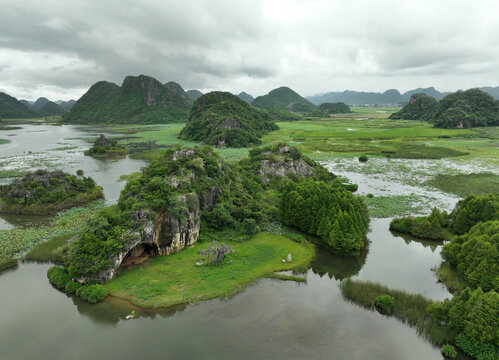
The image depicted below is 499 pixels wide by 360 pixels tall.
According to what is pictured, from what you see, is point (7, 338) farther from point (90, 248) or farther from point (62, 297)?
point (90, 248)

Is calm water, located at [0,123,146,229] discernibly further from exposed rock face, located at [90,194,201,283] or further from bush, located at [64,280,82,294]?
exposed rock face, located at [90,194,201,283]

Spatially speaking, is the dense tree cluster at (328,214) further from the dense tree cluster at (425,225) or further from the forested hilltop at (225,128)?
the forested hilltop at (225,128)

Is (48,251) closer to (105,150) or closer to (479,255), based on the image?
(479,255)

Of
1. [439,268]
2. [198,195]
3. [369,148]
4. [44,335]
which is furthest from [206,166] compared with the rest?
[369,148]

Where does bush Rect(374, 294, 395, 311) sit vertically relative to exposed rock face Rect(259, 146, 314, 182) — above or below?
below

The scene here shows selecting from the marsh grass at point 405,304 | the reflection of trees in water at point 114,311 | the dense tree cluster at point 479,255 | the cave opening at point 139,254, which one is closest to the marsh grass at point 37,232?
the cave opening at point 139,254

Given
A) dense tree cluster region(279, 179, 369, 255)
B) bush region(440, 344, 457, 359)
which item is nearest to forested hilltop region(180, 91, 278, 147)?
dense tree cluster region(279, 179, 369, 255)
